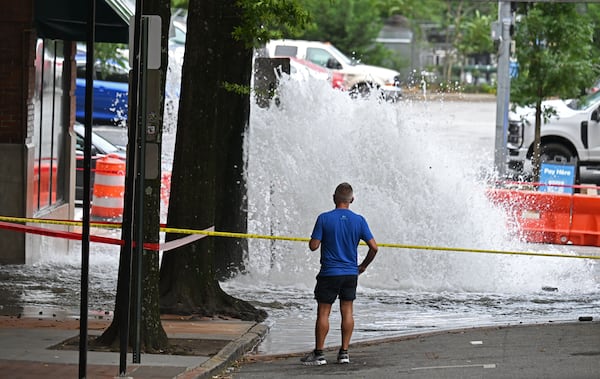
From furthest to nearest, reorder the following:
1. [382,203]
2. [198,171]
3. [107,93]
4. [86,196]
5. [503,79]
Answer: [107,93]
[503,79]
[382,203]
[198,171]
[86,196]

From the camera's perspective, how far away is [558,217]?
1945 cm

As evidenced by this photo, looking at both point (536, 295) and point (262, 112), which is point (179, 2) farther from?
point (536, 295)

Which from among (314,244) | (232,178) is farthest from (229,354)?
(232,178)

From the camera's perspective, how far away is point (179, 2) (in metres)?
40.3

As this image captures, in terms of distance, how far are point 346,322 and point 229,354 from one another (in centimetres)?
106

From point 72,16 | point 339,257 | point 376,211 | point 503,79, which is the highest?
point 72,16

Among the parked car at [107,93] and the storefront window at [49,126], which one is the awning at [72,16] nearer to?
the storefront window at [49,126]

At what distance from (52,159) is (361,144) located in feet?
14.5

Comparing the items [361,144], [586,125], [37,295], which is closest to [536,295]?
[361,144]

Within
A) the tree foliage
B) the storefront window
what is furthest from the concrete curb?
the tree foliage

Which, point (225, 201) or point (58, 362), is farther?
point (225, 201)

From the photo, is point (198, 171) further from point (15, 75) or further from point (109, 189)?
point (109, 189)

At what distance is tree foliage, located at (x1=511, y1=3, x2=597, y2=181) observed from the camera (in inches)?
984

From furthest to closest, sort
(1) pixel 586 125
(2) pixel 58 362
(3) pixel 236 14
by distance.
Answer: (1) pixel 586 125, (3) pixel 236 14, (2) pixel 58 362
